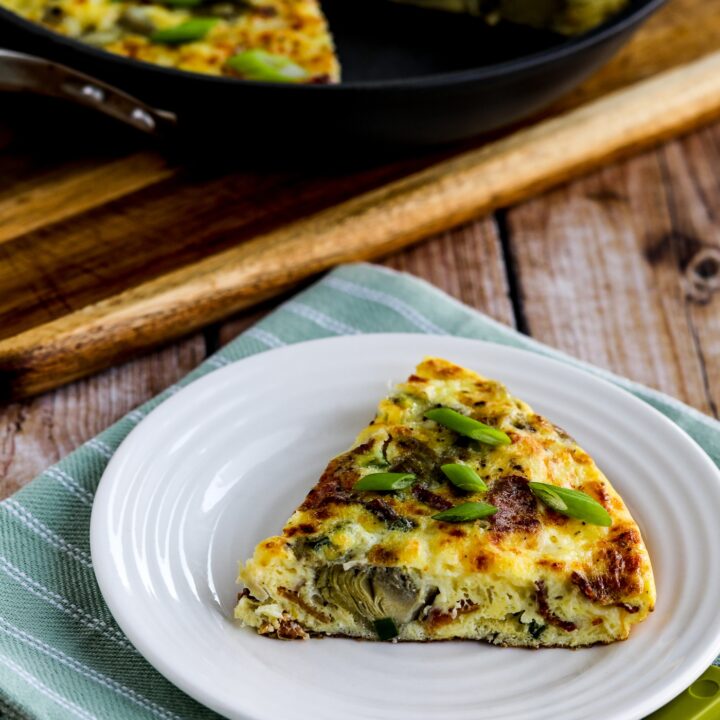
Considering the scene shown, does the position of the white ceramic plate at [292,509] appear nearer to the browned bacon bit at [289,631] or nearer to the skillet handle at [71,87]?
the browned bacon bit at [289,631]

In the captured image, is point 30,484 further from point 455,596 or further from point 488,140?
point 488,140

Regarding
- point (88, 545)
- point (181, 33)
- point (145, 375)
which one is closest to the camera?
point (88, 545)

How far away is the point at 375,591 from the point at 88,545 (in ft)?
2.45

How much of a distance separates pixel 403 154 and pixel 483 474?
72.8 inches

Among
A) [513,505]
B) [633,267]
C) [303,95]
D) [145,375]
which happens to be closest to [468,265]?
[633,267]

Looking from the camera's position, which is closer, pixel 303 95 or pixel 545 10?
pixel 303 95

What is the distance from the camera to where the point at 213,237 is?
377 cm

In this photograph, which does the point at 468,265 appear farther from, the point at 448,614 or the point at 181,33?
the point at 448,614

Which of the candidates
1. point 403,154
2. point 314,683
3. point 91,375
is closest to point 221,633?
point 314,683

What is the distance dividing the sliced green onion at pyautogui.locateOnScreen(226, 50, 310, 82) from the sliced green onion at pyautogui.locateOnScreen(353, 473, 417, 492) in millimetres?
1769

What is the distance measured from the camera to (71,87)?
370 centimetres

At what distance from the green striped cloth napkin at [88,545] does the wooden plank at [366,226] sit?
0.60ft

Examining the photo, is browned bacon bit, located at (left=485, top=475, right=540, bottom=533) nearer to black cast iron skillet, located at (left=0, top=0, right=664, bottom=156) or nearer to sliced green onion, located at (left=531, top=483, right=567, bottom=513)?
sliced green onion, located at (left=531, top=483, right=567, bottom=513)

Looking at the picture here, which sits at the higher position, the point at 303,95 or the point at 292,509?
the point at 303,95
